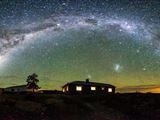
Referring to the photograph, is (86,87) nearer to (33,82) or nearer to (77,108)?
(33,82)

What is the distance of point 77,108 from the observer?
40625 millimetres

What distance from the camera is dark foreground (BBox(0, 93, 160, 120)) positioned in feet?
120

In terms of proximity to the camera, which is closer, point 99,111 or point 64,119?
point 64,119

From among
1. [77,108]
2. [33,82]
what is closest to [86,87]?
[33,82]

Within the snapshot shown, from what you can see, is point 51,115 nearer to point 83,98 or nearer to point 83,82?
point 83,98

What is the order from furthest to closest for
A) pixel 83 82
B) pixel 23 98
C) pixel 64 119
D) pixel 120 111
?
pixel 83 82, pixel 23 98, pixel 120 111, pixel 64 119

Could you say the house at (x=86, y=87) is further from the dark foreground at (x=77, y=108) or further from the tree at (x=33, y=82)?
the dark foreground at (x=77, y=108)

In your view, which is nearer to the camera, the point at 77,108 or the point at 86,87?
the point at 77,108

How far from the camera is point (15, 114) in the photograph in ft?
118

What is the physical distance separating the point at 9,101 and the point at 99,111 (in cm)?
1164

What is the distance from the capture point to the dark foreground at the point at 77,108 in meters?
36.7

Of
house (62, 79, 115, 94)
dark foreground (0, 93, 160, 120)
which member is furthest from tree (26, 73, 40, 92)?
dark foreground (0, 93, 160, 120)

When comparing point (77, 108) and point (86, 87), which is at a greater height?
point (86, 87)

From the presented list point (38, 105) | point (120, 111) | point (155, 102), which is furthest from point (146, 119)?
point (38, 105)
